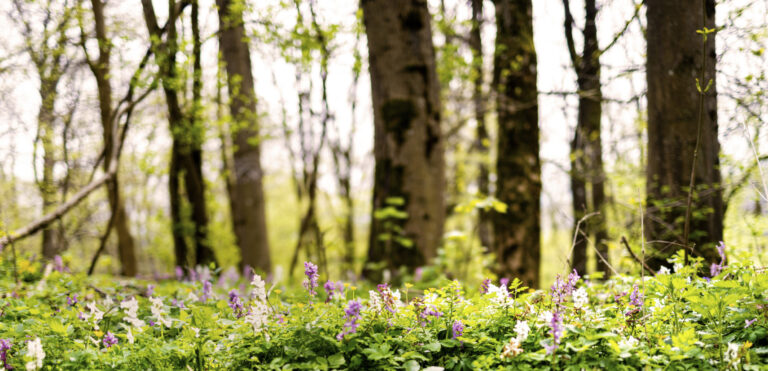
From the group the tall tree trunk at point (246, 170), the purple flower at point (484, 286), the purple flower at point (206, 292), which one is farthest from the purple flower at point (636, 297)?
Answer: the tall tree trunk at point (246, 170)

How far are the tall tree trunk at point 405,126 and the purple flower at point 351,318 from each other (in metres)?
3.16

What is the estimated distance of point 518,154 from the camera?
221 inches

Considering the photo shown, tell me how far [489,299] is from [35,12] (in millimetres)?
7378

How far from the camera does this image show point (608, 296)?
2.74 metres

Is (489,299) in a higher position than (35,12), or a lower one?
lower

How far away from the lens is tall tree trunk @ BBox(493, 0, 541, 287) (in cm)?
554

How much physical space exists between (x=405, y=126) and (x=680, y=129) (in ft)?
8.41

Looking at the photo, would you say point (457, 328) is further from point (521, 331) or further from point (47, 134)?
point (47, 134)

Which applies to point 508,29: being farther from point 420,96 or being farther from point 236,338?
point 236,338

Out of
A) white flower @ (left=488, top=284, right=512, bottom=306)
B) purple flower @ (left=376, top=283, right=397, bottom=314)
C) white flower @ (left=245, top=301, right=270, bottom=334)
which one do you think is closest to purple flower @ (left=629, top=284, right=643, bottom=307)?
white flower @ (left=488, top=284, right=512, bottom=306)

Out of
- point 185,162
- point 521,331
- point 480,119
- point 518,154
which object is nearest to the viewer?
point 521,331

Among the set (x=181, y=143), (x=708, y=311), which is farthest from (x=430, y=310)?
(x=181, y=143)

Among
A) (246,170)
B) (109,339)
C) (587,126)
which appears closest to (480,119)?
(587,126)

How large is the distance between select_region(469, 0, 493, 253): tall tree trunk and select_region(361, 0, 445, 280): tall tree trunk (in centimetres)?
310
